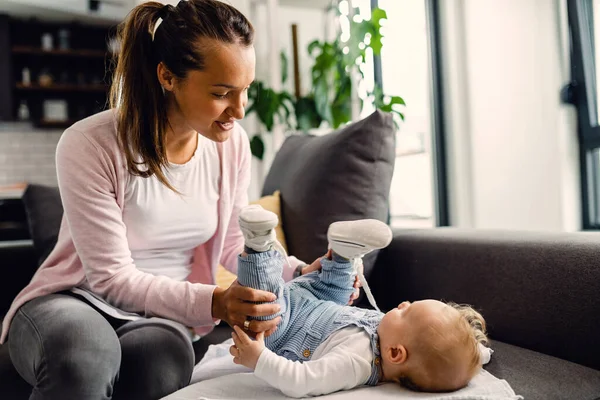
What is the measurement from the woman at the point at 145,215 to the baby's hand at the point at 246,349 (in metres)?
0.02

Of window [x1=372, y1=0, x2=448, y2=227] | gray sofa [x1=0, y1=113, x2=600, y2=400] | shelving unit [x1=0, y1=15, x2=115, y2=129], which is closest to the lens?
gray sofa [x1=0, y1=113, x2=600, y2=400]

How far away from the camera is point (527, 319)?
1.23 meters

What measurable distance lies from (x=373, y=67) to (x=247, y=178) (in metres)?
2.61

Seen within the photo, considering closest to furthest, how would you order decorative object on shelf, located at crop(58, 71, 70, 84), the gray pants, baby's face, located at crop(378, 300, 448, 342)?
the gray pants → baby's face, located at crop(378, 300, 448, 342) → decorative object on shelf, located at crop(58, 71, 70, 84)

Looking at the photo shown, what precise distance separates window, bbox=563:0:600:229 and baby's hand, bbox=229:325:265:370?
205 cm

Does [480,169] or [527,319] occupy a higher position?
[480,169]

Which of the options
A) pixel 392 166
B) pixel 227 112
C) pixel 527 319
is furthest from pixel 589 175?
pixel 227 112

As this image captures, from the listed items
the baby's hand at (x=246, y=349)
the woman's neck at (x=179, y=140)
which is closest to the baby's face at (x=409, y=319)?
the baby's hand at (x=246, y=349)

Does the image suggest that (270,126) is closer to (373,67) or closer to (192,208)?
(373,67)

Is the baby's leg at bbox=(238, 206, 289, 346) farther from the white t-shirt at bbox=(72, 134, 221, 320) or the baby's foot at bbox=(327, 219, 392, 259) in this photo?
the white t-shirt at bbox=(72, 134, 221, 320)

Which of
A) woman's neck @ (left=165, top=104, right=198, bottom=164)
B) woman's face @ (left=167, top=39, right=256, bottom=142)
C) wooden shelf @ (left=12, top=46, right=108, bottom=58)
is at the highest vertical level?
wooden shelf @ (left=12, top=46, right=108, bottom=58)

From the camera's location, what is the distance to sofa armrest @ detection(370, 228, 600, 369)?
3.71 ft

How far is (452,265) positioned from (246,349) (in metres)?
0.66

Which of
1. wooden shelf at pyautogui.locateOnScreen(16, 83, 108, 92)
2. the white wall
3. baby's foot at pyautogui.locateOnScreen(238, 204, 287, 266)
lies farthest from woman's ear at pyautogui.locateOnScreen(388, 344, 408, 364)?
wooden shelf at pyautogui.locateOnScreen(16, 83, 108, 92)
